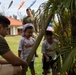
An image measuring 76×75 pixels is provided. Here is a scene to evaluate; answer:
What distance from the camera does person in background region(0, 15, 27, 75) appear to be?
3395 mm

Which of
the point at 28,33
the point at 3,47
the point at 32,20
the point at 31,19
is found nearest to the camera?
the point at 3,47

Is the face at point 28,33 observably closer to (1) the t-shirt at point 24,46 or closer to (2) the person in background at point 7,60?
(1) the t-shirt at point 24,46

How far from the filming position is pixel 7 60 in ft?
11.3

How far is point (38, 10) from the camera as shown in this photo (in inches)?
160

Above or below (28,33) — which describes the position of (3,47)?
above

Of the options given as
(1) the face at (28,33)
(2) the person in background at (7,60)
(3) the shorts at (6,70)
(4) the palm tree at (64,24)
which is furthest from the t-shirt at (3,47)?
(1) the face at (28,33)

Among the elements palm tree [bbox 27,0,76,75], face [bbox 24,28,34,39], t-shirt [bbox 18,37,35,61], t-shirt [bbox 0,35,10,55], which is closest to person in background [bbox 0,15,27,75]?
t-shirt [bbox 0,35,10,55]

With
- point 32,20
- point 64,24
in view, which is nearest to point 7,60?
point 64,24

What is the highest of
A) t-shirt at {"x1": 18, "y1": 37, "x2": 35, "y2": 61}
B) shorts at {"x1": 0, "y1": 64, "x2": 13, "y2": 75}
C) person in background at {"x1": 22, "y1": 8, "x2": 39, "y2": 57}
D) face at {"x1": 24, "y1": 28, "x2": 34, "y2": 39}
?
person in background at {"x1": 22, "y1": 8, "x2": 39, "y2": 57}

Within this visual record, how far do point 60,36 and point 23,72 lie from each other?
1262mm

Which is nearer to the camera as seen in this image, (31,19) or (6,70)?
(6,70)

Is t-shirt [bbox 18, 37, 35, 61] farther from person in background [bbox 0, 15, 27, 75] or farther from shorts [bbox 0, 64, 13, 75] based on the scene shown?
shorts [bbox 0, 64, 13, 75]

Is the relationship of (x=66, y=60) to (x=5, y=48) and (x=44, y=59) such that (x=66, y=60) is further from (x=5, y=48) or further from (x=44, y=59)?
(x=44, y=59)

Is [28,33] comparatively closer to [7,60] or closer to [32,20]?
[32,20]
